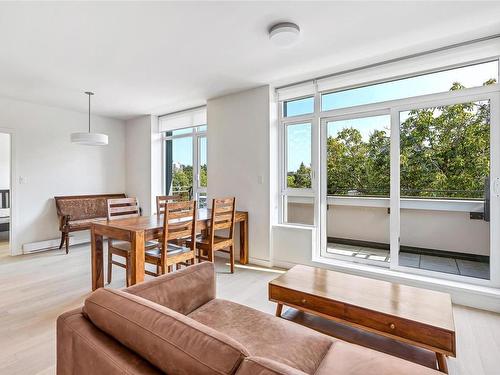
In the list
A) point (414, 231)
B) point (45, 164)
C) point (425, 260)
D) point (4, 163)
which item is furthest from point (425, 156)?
point (4, 163)

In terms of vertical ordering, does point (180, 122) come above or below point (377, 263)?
above

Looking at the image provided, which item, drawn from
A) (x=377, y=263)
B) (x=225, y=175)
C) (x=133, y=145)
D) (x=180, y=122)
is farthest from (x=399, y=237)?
(x=133, y=145)

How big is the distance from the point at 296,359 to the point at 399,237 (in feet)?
7.81

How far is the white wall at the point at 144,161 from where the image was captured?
5.24 m

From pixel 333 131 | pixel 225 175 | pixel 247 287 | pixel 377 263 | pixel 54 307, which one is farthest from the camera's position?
pixel 225 175

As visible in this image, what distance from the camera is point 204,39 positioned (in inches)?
95.7

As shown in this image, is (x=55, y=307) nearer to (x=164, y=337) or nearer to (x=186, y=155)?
(x=164, y=337)

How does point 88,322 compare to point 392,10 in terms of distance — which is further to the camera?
point 392,10

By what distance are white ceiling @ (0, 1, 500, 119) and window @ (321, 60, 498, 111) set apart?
0.33m

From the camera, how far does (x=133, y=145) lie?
5547 mm

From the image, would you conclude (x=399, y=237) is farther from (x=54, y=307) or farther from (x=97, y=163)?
(x=97, y=163)

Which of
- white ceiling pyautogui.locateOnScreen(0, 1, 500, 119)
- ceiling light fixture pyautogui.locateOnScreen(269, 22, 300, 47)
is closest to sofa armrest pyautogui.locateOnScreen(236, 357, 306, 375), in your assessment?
white ceiling pyautogui.locateOnScreen(0, 1, 500, 119)

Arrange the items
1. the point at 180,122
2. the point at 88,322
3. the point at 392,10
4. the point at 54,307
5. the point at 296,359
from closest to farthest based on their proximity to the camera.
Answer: the point at 88,322, the point at 296,359, the point at 392,10, the point at 54,307, the point at 180,122

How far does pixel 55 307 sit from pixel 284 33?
3123 millimetres
